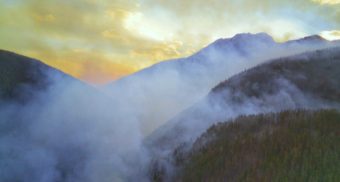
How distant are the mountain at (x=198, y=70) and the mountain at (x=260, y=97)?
2860 cm

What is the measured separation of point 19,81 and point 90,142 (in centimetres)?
1094

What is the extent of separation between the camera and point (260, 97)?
164 ft

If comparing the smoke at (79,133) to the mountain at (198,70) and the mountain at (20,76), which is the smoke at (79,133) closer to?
the mountain at (20,76)

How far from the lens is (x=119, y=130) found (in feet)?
156

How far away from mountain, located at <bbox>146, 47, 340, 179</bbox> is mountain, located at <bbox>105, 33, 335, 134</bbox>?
28.6 metres

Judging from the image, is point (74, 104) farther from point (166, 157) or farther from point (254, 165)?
point (254, 165)

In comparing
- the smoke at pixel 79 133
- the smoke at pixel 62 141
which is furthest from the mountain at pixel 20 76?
the smoke at pixel 62 141

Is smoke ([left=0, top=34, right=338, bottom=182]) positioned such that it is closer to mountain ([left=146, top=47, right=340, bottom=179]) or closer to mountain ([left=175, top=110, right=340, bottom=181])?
mountain ([left=146, top=47, right=340, bottom=179])

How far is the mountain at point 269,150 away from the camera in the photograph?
27.9 m

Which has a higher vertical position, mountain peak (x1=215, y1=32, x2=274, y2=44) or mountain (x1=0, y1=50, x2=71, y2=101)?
Result: mountain peak (x1=215, y1=32, x2=274, y2=44)

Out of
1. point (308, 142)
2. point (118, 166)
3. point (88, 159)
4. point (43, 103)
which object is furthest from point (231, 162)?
point (43, 103)

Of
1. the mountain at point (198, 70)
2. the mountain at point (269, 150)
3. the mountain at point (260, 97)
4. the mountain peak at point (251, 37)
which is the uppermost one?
the mountain peak at point (251, 37)

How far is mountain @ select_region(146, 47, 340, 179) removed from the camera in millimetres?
43875

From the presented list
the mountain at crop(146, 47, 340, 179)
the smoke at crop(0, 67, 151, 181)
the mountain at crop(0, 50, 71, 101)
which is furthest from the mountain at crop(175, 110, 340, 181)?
the mountain at crop(0, 50, 71, 101)
